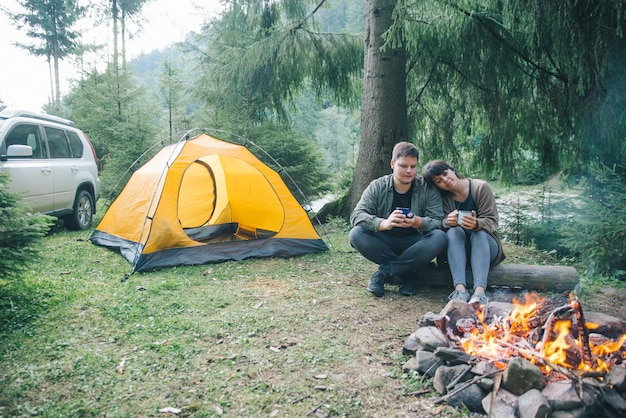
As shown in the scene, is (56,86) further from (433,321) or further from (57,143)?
(433,321)

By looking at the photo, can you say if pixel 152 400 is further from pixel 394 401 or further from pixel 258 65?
pixel 258 65

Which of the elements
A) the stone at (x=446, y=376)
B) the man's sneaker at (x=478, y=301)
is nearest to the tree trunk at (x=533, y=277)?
the man's sneaker at (x=478, y=301)

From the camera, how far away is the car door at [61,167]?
23.1ft

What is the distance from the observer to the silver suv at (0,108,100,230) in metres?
6.16

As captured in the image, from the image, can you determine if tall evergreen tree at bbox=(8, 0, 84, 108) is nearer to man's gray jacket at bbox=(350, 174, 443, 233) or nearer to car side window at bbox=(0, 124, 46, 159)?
car side window at bbox=(0, 124, 46, 159)

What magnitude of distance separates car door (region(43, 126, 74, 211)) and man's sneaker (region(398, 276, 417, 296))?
18.6 feet

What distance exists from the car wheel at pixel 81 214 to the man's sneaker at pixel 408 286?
19.6ft

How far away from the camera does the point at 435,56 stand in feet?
20.8

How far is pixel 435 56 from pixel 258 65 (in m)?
3.19

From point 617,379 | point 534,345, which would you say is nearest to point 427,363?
point 534,345

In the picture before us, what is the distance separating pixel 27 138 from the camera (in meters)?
6.55

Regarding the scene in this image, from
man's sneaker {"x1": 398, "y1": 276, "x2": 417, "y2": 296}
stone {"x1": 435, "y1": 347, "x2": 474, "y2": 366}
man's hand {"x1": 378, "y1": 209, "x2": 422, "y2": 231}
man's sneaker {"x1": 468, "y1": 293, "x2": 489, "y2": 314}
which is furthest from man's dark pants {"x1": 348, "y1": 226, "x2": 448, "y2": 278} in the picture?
stone {"x1": 435, "y1": 347, "x2": 474, "y2": 366}

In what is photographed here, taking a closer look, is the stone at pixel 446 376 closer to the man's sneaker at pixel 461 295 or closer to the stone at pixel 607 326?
the stone at pixel 607 326

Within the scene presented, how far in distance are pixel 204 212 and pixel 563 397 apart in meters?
5.67
